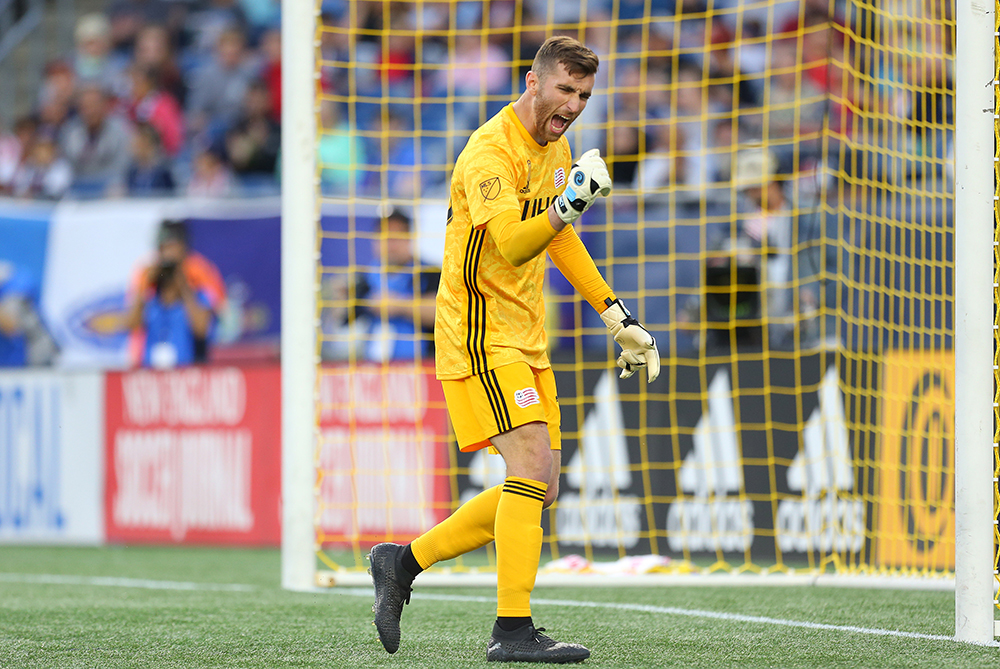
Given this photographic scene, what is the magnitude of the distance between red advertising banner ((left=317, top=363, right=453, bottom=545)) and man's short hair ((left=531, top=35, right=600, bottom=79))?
16.2 feet

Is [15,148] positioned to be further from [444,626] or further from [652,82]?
[444,626]

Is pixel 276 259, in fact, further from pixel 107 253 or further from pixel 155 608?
pixel 155 608

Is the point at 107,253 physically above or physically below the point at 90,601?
above

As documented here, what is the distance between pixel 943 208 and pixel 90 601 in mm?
4929

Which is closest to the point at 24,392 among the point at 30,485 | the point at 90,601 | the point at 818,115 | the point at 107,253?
the point at 30,485

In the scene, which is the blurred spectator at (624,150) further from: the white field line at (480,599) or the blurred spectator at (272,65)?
the blurred spectator at (272,65)

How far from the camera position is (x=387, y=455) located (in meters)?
9.12

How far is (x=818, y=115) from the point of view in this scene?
9984 millimetres

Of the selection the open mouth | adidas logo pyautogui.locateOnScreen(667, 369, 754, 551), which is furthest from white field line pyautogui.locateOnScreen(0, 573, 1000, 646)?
adidas logo pyautogui.locateOnScreen(667, 369, 754, 551)

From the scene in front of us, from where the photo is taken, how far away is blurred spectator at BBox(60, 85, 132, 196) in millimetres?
13328

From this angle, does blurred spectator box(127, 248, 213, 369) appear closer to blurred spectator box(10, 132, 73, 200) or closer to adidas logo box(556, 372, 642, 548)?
blurred spectator box(10, 132, 73, 200)

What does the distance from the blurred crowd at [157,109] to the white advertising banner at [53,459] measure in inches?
121

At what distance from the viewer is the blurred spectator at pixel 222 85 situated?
45.5 feet

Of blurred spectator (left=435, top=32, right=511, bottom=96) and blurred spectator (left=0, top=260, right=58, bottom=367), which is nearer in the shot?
blurred spectator (left=0, top=260, right=58, bottom=367)
